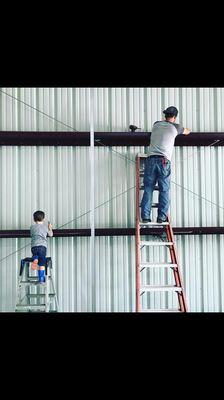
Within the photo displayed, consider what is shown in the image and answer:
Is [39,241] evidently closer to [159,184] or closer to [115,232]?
[115,232]

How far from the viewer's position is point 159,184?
10117mm

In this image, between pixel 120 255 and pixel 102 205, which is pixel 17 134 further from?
pixel 120 255

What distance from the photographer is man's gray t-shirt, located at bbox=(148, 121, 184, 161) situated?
10047mm

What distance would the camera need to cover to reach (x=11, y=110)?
11.0 meters

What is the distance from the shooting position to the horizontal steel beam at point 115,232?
423 inches

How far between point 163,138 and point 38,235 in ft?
7.86

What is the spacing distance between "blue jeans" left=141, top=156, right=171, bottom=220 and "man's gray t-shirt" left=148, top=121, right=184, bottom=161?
106mm

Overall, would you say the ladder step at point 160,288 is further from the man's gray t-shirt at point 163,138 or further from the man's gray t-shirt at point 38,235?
the man's gray t-shirt at point 163,138

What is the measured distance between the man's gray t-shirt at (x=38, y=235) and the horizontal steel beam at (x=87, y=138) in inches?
59.0

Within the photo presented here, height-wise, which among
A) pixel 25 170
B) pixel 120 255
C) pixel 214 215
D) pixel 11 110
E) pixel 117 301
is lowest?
pixel 117 301

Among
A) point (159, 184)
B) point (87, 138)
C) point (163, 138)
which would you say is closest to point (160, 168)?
point (159, 184)

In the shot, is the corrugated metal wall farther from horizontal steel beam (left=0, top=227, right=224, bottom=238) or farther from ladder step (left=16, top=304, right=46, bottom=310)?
ladder step (left=16, top=304, right=46, bottom=310)
